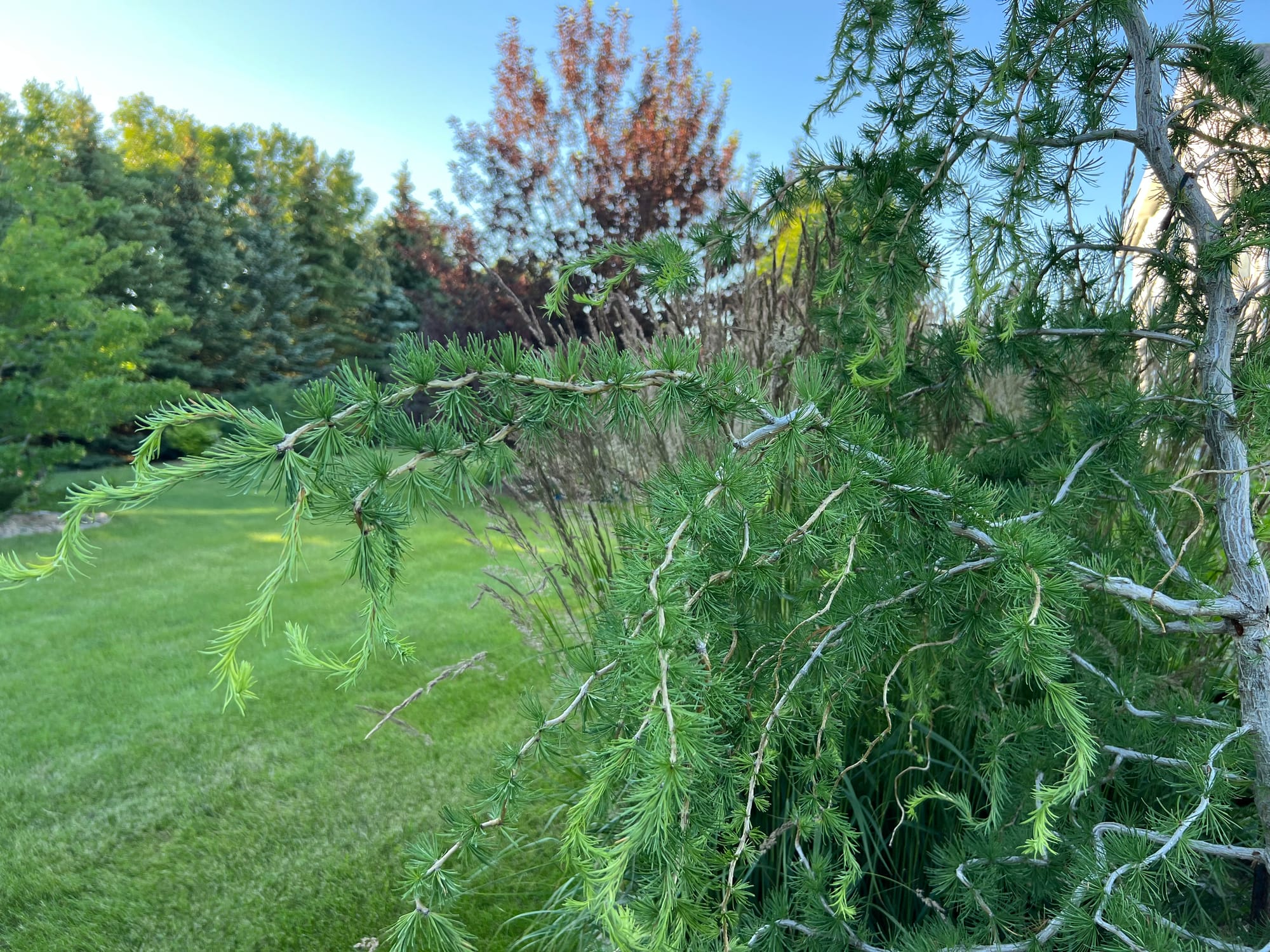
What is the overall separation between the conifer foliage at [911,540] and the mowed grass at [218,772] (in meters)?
0.51

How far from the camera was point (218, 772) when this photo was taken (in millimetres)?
2762

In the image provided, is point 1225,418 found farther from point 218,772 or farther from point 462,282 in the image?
point 462,282

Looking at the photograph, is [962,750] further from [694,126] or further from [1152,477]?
[694,126]

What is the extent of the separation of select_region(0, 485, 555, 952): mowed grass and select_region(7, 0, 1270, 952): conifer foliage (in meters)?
0.51

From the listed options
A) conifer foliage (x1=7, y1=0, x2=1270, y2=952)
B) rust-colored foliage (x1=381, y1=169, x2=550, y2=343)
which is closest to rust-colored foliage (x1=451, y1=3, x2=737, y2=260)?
rust-colored foliage (x1=381, y1=169, x2=550, y2=343)

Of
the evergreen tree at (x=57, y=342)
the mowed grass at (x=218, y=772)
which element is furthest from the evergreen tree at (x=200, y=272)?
the mowed grass at (x=218, y=772)

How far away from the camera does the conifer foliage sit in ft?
2.55

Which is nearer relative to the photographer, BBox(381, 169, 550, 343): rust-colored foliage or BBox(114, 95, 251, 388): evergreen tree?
BBox(381, 169, 550, 343): rust-colored foliage

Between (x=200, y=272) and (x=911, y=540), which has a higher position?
(x=200, y=272)

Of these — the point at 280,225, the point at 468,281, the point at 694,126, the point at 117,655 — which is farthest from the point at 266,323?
the point at 117,655

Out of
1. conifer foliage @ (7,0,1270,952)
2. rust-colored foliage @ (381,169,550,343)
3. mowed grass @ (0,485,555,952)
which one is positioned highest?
rust-colored foliage @ (381,169,550,343)

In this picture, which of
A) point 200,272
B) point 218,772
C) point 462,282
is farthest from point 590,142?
point 200,272

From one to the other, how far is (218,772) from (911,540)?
110 inches

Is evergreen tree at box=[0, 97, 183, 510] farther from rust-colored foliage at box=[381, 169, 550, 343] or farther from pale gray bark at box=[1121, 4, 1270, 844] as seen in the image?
pale gray bark at box=[1121, 4, 1270, 844]
